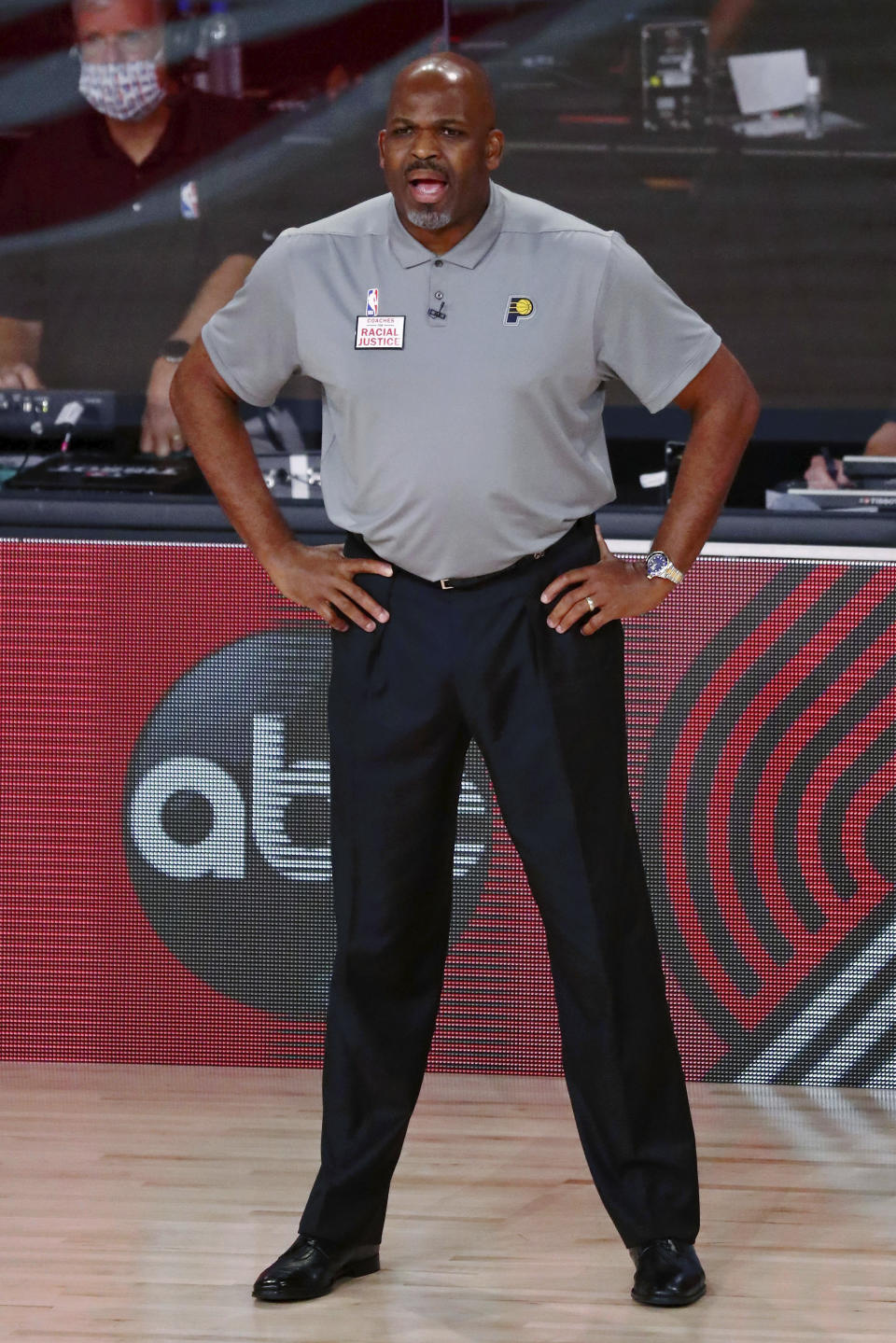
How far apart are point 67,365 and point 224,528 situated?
10.7 ft

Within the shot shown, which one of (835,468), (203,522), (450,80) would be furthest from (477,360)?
(835,468)

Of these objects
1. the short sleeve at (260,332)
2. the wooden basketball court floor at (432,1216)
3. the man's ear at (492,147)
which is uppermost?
the man's ear at (492,147)

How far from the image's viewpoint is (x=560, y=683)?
235 centimetres

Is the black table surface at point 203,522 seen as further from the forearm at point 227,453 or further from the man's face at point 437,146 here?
the man's face at point 437,146

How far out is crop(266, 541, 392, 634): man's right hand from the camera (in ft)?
7.80

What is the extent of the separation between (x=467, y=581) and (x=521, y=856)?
358 mm

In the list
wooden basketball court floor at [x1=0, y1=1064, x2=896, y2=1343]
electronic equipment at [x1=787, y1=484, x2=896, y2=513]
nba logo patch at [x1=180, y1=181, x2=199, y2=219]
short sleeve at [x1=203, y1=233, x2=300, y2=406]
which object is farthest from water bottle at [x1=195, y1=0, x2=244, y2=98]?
short sleeve at [x1=203, y1=233, x2=300, y2=406]

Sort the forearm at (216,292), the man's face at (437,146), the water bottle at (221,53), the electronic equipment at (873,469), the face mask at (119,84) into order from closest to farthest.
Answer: the man's face at (437,146), the electronic equipment at (873,469), the forearm at (216,292), the face mask at (119,84), the water bottle at (221,53)

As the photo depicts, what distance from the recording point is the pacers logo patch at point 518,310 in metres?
2.26

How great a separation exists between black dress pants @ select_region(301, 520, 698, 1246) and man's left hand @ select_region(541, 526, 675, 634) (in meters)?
0.02

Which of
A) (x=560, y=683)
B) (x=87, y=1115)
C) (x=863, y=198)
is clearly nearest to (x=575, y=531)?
(x=560, y=683)

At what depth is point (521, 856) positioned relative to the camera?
2400 millimetres

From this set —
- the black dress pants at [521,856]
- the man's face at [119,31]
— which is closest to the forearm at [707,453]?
the black dress pants at [521,856]

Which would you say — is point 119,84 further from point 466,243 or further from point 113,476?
point 466,243
